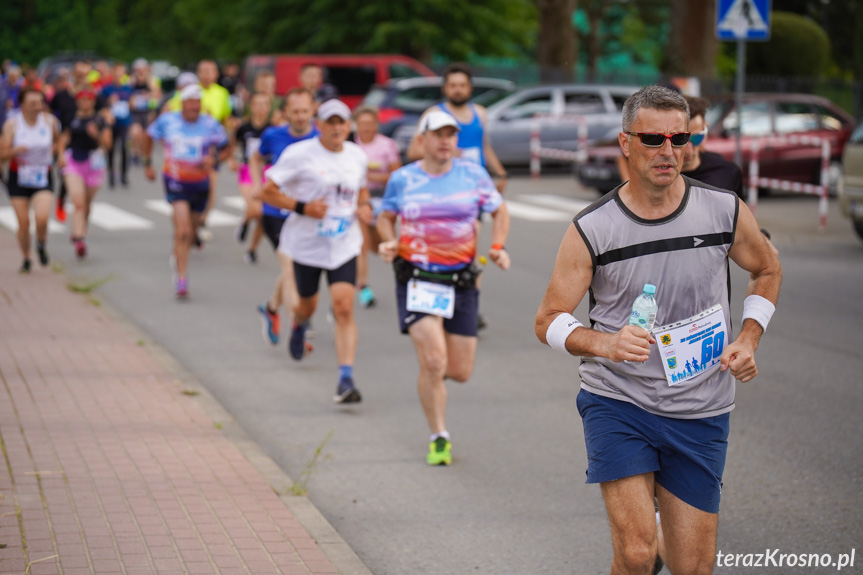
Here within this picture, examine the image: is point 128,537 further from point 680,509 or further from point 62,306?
point 62,306

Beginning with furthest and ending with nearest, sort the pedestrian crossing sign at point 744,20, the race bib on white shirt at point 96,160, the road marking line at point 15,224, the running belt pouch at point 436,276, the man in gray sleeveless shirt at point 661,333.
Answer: the road marking line at point 15,224 < the pedestrian crossing sign at point 744,20 < the race bib on white shirt at point 96,160 < the running belt pouch at point 436,276 < the man in gray sleeveless shirt at point 661,333

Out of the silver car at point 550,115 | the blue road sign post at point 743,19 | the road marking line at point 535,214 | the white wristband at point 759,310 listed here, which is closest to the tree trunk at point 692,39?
the silver car at point 550,115

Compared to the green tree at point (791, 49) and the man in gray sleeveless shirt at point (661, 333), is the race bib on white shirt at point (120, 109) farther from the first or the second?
the green tree at point (791, 49)

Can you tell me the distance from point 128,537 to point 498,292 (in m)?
7.41

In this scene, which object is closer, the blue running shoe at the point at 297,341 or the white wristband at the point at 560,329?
the white wristband at the point at 560,329

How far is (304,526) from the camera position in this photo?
215 inches

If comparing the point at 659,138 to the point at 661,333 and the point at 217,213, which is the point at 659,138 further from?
the point at 217,213

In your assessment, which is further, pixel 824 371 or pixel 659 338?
pixel 824 371

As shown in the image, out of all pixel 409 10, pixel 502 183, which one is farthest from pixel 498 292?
pixel 409 10

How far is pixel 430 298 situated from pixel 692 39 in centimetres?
2281

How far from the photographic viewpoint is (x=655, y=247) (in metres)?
3.92

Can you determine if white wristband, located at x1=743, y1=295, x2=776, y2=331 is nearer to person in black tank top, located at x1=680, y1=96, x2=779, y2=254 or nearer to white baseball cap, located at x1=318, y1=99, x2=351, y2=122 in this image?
person in black tank top, located at x1=680, y1=96, x2=779, y2=254

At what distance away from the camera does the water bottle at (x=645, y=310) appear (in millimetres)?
3801

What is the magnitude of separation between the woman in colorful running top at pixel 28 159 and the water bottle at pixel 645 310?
387 inches
